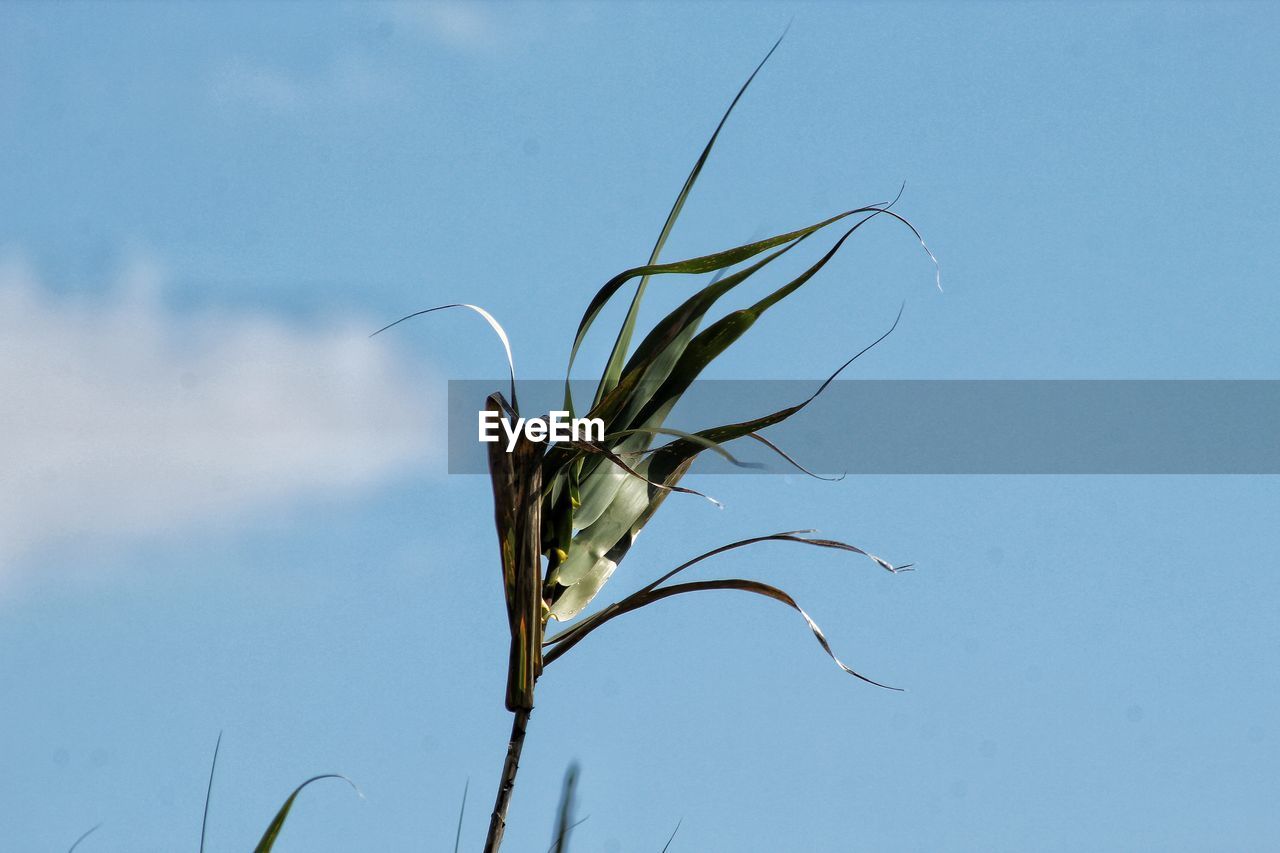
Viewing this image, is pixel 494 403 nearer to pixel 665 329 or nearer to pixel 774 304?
pixel 665 329

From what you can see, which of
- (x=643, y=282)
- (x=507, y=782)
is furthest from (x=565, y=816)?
(x=643, y=282)

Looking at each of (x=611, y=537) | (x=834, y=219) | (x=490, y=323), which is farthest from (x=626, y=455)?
(x=834, y=219)

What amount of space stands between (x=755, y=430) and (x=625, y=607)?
0.27 m

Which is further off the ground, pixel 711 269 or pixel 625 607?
pixel 711 269

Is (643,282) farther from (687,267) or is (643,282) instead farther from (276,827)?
(276,827)

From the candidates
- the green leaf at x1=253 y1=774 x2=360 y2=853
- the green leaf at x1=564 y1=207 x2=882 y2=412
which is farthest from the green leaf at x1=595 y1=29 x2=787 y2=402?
the green leaf at x1=253 y1=774 x2=360 y2=853

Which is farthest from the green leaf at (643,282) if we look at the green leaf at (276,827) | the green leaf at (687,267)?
the green leaf at (276,827)

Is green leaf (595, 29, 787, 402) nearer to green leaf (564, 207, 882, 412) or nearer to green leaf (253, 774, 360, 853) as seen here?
green leaf (564, 207, 882, 412)

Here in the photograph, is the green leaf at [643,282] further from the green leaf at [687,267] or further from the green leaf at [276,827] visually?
the green leaf at [276,827]

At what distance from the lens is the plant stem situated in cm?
147

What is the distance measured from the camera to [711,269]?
5.03 feet

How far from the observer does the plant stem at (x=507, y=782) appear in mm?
1473

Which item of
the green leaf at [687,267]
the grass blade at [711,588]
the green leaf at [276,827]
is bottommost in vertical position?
the green leaf at [276,827]

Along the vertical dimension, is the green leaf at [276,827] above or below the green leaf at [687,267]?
below
